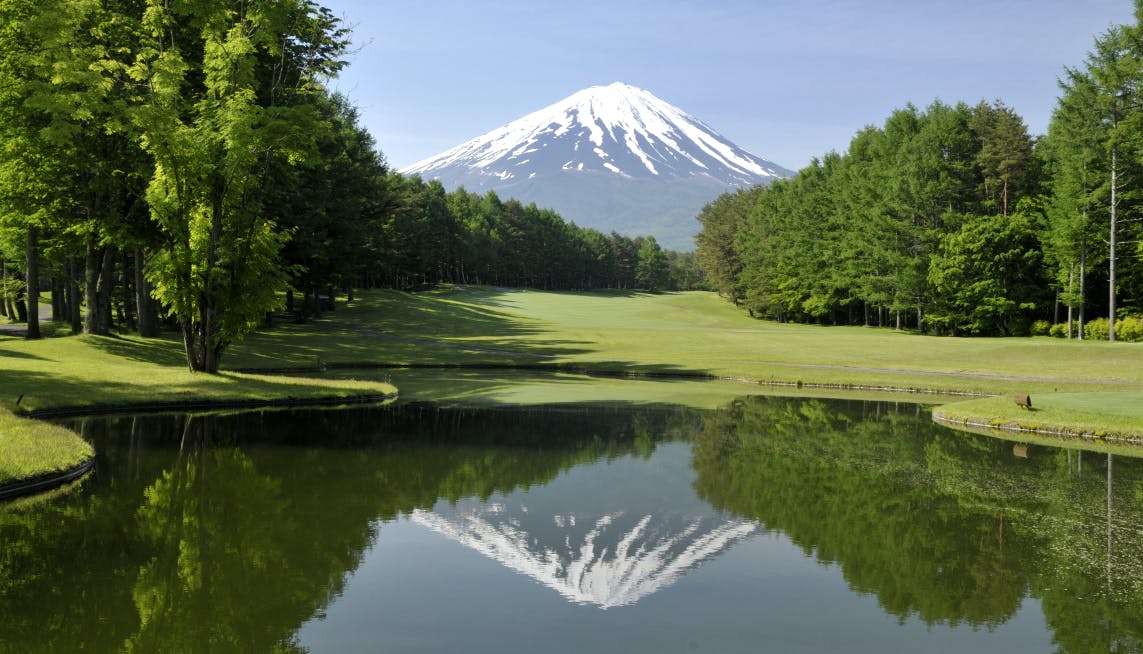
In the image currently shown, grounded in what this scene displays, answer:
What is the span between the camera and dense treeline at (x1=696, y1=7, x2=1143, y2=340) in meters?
56.1

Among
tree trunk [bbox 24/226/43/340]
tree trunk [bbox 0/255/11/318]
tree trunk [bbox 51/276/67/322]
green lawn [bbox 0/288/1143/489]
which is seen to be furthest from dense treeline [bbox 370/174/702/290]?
tree trunk [bbox 24/226/43/340]

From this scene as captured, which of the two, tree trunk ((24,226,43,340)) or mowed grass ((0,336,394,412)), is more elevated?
tree trunk ((24,226,43,340))

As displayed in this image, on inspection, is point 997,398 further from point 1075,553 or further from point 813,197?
point 813,197

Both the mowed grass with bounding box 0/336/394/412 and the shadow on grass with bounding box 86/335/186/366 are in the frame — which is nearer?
the mowed grass with bounding box 0/336/394/412

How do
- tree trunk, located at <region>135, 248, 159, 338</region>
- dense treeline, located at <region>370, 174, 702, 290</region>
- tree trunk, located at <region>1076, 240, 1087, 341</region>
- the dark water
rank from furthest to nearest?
dense treeline, located at <region>370, 174, 702, 290</region> → tree trunk, located at <region>1076, 240, 1087, 341</region> → tree trunk, located at <region>135, 248, 159, 338</region> → the dark water

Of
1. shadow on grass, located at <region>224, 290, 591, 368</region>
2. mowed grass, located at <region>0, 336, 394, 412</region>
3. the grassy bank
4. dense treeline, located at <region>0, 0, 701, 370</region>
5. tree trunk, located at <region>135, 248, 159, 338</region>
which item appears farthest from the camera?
shadow on grass, located at <region>224, 290, 591, 368</region>

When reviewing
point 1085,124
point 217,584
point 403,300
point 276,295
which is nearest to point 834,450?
point 217,584

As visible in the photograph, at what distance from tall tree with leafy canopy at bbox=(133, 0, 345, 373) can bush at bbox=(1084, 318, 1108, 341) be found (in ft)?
170

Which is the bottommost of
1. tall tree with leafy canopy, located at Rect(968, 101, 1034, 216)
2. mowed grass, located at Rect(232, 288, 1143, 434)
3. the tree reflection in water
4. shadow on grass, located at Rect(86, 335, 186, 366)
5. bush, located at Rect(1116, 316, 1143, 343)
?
the tree reflection in water

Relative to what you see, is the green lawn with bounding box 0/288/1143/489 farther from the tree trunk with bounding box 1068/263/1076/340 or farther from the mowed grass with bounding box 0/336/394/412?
the tree trunk with bounding box 1068/263/1076/340

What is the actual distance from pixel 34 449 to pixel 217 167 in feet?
51.6

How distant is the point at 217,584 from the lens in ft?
34.4

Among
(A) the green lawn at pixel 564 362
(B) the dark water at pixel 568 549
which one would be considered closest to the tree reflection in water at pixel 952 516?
(B) the dark water at pixel 568 549

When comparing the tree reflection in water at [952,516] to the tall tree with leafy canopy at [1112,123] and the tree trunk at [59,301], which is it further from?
the tree trunk at [59,301]
